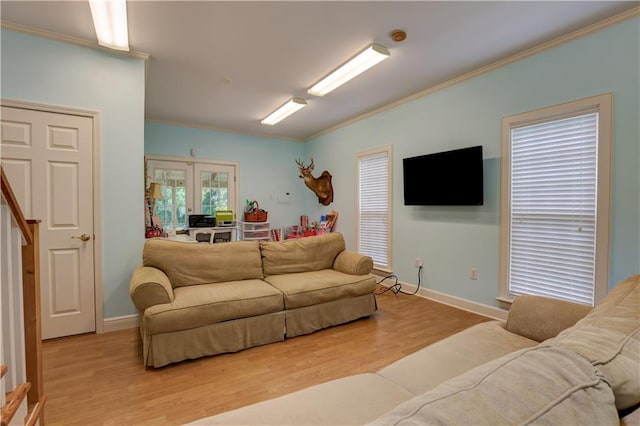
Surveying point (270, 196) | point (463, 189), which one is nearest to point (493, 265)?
point (463, 189)

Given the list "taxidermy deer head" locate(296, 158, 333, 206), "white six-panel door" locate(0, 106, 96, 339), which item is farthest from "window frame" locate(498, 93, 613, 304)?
"white six-panel door" locate(0, 106, 96, 339)

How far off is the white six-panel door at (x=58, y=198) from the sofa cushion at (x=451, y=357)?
2920 mm

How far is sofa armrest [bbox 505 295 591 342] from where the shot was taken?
1.62m

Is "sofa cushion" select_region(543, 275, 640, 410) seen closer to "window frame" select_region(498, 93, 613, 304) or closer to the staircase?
"window frame" select_region(498, 93, 613, 304)

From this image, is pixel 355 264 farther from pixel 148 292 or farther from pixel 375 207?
pixel 148 292

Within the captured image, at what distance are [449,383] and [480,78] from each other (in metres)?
3.52

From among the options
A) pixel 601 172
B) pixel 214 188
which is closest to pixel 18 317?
pixel 601 172

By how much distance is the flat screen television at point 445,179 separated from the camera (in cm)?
322

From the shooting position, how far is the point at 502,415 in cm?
53

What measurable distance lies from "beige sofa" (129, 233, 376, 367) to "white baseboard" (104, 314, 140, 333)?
645 millimetres

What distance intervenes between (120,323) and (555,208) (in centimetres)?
427

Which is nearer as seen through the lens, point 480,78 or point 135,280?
point 135,280

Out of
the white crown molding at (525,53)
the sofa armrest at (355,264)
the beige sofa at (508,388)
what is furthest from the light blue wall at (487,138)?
the beige sofa at (508,388)

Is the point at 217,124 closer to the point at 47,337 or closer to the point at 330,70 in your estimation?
the point at 330,70
